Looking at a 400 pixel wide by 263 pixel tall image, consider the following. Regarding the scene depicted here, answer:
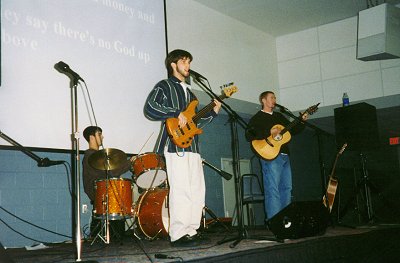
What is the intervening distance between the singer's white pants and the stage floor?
0.17 meters

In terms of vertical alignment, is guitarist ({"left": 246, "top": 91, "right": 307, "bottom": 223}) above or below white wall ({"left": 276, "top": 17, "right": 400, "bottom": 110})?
below

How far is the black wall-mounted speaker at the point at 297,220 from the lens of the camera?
10.1ft

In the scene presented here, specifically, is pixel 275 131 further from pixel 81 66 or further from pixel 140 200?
pixel 81 66

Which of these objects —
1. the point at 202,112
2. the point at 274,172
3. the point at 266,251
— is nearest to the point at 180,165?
the point at 202,112

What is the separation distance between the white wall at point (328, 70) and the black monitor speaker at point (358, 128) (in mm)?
1255

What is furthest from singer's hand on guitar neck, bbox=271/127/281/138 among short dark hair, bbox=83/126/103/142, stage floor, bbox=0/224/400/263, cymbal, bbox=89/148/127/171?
short dark hair, bbox=83/126/103/142

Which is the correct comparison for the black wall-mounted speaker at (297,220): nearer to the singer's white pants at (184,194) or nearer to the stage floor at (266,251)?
the stage floor at (266,251)

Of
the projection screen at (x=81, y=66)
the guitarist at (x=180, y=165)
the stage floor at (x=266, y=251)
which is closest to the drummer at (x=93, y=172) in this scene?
the projection screen at (x=81, y=66)

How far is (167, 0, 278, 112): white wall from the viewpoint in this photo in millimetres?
5746

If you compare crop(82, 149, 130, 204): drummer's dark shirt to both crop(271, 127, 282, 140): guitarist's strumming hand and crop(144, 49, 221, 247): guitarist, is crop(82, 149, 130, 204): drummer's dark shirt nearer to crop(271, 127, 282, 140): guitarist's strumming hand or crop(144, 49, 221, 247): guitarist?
crop(144, 49, 221, 247): guitarist

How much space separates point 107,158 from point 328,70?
4.78m

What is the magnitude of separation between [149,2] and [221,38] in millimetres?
1884

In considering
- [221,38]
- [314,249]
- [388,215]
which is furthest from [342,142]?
[388,215]

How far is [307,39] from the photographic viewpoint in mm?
7398
